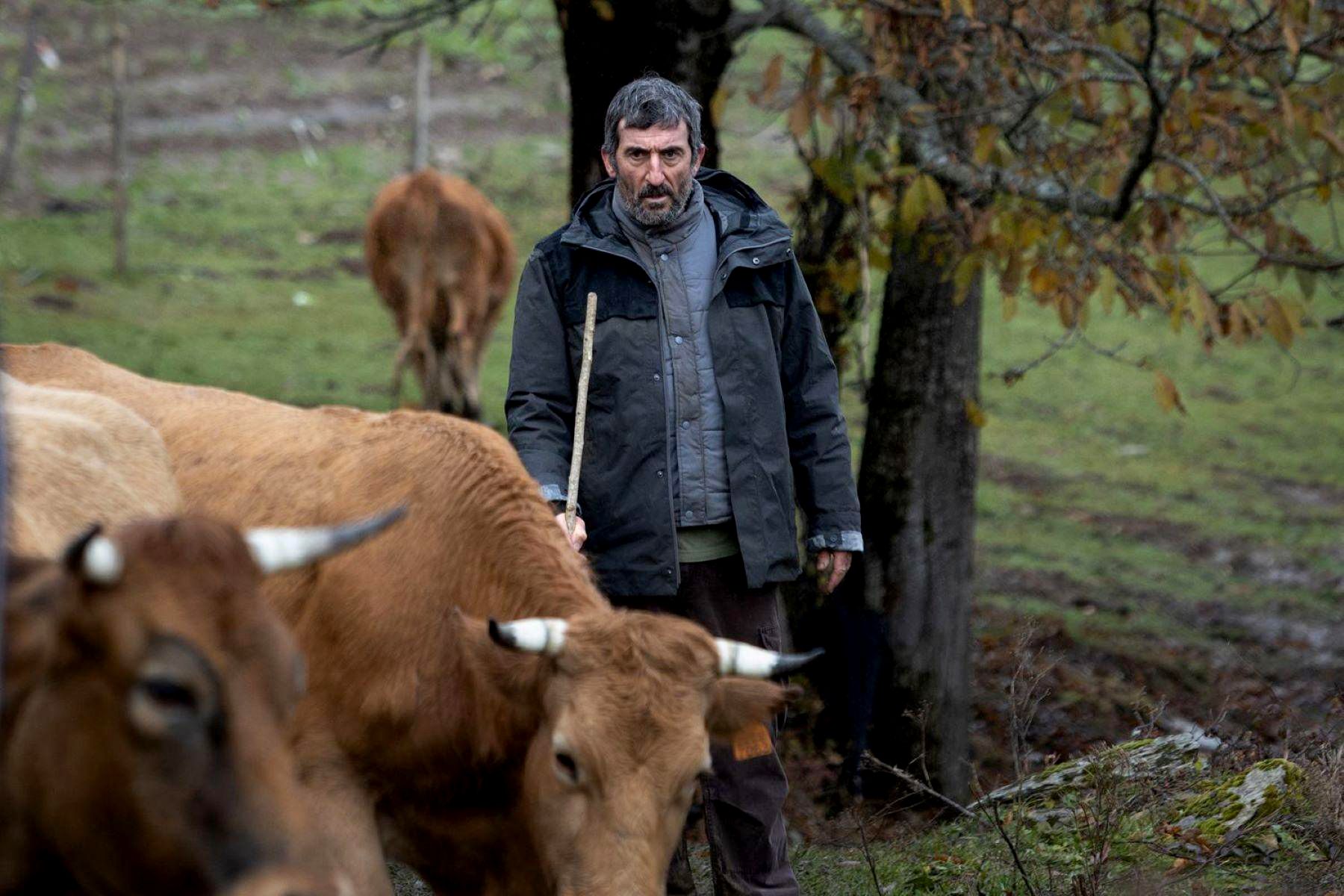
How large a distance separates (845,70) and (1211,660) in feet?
15.4

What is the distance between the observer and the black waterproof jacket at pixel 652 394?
4750mm

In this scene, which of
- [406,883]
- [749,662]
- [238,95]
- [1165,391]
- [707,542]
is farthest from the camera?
[238,95]

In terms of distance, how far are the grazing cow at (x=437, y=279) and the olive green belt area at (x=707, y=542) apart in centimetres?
864

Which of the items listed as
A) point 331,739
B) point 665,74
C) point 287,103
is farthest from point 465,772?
point 287,103

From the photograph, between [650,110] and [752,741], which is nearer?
[752,741]

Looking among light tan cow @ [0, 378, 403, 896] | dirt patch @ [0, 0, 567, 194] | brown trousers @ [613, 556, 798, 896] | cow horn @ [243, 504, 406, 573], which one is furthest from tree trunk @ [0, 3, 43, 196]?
light tan cow @ [0, 378, 403, 896]

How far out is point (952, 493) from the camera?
7934 millimetres

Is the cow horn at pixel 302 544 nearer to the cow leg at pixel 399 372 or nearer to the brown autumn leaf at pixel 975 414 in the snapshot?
the brown autumn leaf at pixel 975 414

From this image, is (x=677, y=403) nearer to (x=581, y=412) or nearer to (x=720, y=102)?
(x=581, y=412)

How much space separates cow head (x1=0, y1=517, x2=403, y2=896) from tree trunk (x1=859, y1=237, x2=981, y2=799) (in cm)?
520

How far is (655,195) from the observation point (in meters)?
4.70

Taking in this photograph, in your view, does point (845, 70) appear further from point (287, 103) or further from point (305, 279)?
point (287, 103)

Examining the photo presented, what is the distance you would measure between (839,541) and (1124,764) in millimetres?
1170

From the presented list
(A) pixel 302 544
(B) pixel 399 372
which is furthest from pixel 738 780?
(B) pixel 399 372
